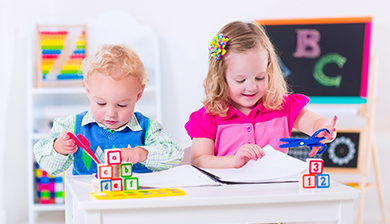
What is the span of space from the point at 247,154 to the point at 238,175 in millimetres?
108

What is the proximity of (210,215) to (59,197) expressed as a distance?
2215 millimetres

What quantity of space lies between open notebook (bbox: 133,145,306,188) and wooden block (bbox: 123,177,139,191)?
0.04m

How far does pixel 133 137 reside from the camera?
121 centimetres

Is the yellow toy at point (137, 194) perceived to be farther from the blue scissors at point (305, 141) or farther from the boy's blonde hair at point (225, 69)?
the boy's blonde hair at point (225, 69)

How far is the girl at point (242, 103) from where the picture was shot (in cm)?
126

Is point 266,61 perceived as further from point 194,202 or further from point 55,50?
point 55,50

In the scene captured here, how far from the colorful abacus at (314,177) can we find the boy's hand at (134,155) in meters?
0.38

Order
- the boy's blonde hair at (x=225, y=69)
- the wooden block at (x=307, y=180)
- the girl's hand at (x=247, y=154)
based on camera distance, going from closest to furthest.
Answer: the wooden block at (x=307, y=180), the girl's hand at (x=247, y=154), the boy's blonde hair at (x=225, y=69)

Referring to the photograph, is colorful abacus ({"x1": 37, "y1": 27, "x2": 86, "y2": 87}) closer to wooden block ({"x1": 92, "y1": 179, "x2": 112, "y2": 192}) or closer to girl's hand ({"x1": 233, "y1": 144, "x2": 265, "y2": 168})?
girl's hand ({"x1": 233, "y1": 144, "x2": 265, "y2": 168})

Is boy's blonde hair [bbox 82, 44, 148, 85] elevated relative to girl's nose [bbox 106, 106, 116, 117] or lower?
elevated

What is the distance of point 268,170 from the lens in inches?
39.1

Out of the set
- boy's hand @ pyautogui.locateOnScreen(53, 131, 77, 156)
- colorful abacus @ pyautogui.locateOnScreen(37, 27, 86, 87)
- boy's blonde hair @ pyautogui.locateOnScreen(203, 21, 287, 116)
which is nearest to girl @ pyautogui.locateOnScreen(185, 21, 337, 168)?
boy's blonde hair @ pyautogui.locateOnScreen(203, 21, 287, 116)

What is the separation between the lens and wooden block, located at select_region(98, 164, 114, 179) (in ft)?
2.54

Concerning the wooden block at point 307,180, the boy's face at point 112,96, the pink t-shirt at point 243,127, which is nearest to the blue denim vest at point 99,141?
the boy's face at point 112,96
